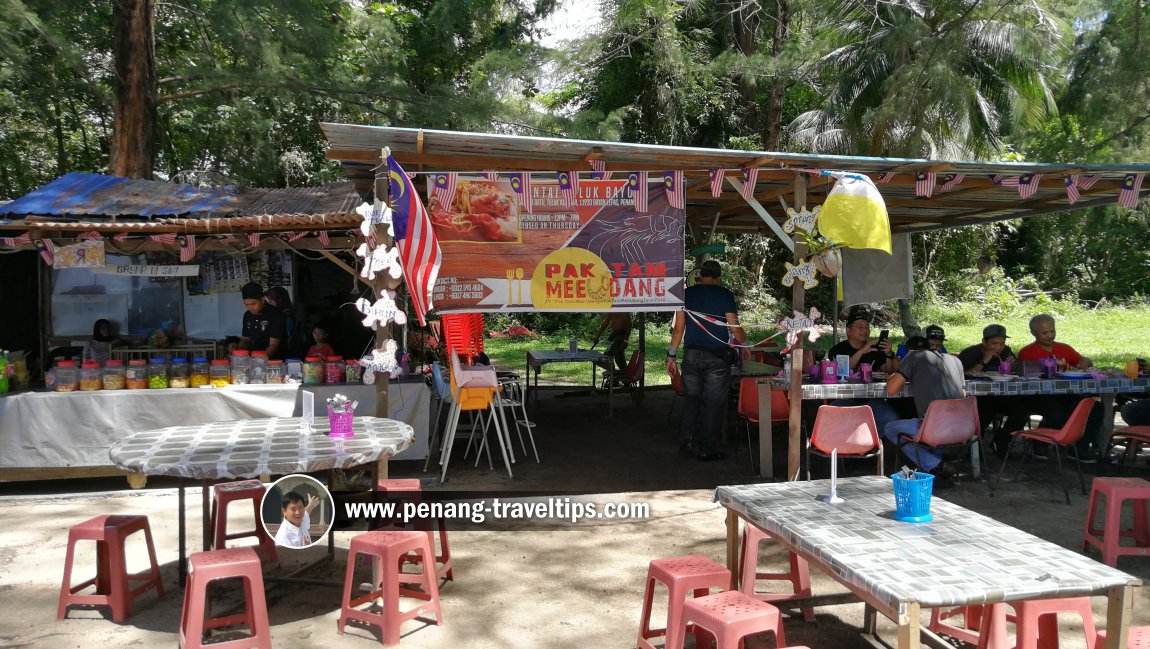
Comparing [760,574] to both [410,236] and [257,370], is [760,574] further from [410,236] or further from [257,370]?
[257,370]

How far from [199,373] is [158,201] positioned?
210cm

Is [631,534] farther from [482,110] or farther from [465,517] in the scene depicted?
[482,110]

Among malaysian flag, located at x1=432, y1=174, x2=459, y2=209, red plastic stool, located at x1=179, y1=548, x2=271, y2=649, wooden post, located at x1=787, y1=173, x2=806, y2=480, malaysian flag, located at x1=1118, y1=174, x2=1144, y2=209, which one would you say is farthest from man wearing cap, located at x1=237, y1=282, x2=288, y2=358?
malaysian flag, located at x1=1118, y1=174, x2=1144, y2=209

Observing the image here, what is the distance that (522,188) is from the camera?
635cm

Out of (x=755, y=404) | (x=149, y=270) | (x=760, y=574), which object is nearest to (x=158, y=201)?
(x=149, y=270)

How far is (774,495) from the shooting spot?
390 cm

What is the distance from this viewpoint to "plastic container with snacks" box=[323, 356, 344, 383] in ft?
24.1

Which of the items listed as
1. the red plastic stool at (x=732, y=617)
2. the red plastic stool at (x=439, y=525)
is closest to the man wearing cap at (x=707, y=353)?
the red plastic stool at (x=439, y=525)

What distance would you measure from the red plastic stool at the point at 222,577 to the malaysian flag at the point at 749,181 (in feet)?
14.9

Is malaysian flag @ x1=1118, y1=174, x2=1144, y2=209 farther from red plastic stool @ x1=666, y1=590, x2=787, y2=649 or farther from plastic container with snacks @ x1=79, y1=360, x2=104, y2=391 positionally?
plastic container with snacks @ x1=79, y1=360, x2=104, y2=391

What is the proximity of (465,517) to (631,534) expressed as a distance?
130 centimetres

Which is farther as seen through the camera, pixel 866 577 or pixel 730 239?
pixel 730 239

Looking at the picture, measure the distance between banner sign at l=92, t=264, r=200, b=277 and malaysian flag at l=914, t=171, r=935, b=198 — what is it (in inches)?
267

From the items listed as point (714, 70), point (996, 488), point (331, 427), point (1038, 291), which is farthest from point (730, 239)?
point (331, 427)
